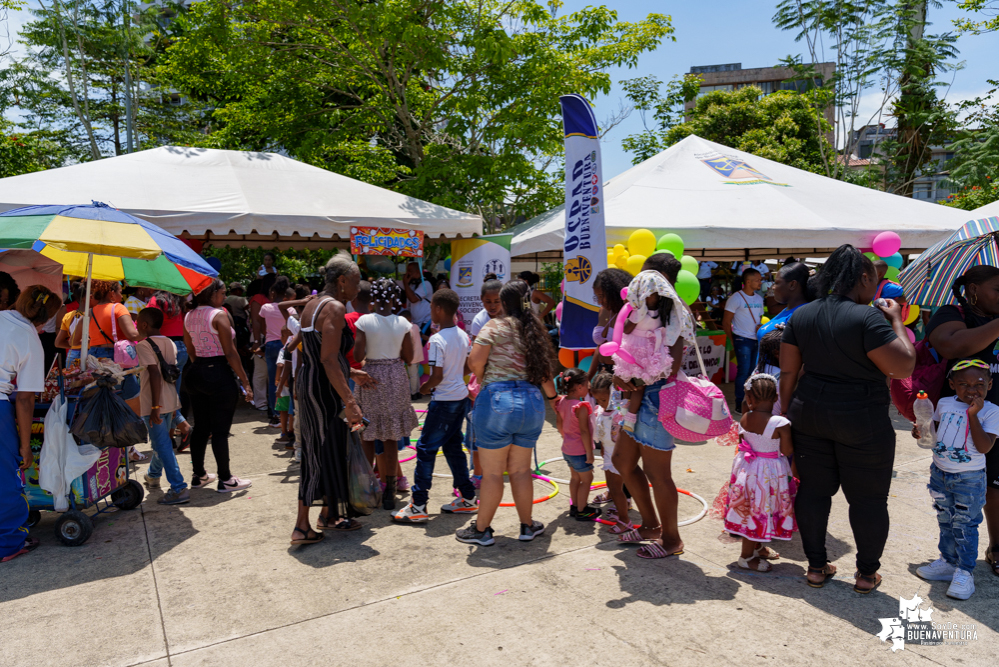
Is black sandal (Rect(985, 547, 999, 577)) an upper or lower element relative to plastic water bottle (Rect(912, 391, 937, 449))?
lower

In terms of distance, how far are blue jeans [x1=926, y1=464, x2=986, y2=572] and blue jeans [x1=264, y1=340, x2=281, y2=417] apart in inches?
256

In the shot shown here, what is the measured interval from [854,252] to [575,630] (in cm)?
244

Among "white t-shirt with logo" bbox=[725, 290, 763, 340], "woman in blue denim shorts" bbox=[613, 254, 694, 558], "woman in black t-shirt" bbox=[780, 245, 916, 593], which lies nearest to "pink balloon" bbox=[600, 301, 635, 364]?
"woman in blue denim shorts" bbox=[613, 254, 694, 558]

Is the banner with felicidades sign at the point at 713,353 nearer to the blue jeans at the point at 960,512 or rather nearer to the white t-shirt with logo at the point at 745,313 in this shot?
the white t-shirt with logo at the point at 745,313

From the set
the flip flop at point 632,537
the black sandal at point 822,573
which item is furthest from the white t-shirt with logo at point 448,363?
the black sandal at point 822,573

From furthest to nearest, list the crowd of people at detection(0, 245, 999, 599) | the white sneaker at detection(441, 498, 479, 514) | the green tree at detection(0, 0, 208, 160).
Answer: the green tree at detection(0, 0, 208, 160), the white sneaker at detection(441, 498, 479, 514), the crowd of people at detection(0, 245, 999, 599)

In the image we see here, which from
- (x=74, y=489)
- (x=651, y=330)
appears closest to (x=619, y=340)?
(x=651, y=330)

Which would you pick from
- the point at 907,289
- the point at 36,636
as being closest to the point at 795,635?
the point at 907,289

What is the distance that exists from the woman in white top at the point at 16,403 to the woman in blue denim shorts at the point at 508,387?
2779 mm

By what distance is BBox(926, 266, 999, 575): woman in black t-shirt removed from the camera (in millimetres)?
3557

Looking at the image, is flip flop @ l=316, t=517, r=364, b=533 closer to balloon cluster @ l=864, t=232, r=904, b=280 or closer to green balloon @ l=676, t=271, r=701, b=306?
green balloon @ l=676, t=271, r=701, b=306

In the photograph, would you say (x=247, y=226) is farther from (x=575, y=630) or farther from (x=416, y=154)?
(x=575, y=630)

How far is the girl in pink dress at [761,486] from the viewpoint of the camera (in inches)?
150

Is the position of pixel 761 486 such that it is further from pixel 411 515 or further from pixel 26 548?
pixel 26 548
